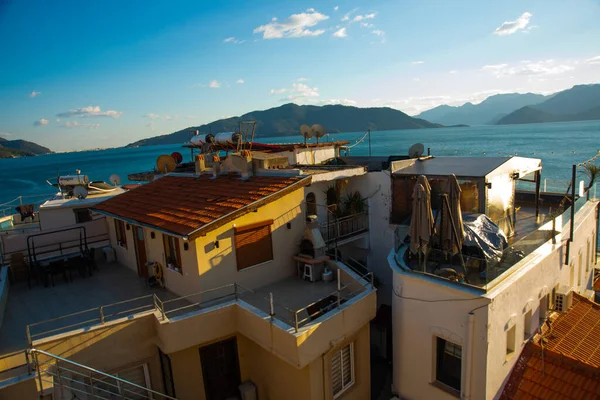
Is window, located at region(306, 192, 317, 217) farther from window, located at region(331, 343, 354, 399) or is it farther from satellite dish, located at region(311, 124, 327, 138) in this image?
satellite dish, located at region(311, 124, 327, 138)

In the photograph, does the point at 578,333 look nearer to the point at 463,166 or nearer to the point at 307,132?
the point at 463,166

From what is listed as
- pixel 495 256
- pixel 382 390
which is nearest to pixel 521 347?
pixel 495 256

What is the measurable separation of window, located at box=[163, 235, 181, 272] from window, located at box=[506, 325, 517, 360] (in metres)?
10.6

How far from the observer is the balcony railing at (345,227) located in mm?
16109

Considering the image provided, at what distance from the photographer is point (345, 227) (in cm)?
1689

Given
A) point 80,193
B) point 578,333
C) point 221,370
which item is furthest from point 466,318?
point 80,193

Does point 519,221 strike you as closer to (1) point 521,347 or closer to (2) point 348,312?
(1) point 521,347

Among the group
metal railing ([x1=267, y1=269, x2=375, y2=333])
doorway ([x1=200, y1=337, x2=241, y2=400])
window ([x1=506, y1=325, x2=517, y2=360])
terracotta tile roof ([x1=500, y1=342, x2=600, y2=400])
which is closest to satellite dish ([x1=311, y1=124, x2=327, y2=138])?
metal railing ([x1=267, y1=269, x2=375, y2=333])

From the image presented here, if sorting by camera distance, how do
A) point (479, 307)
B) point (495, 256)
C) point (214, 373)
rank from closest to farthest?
1. point (479, 307)
2. point (495, 256)
3. point (214, 373)

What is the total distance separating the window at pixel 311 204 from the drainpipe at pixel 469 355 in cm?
808

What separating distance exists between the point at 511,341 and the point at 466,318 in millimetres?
2441

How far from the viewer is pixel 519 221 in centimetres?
1598

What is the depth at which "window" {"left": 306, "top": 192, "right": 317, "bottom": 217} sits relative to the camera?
16.2m

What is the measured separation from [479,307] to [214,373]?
8129 millimetres
